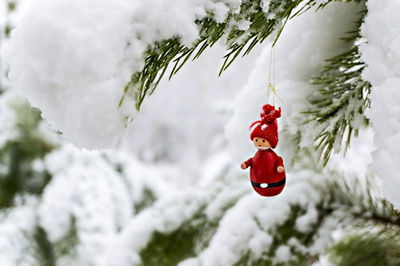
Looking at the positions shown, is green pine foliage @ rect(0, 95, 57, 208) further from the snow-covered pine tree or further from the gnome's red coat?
the gnome's red coat

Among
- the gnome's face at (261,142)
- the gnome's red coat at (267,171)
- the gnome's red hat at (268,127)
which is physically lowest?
the gnome's red coat at (267,171)

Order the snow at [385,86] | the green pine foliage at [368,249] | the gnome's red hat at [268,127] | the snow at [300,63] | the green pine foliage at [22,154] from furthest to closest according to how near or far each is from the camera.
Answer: the green pine foliage at [22,154], the green pine foliage at [368,249], the snow at [300,63], the gnome's red hat at [268,127], the snow at [385,86]

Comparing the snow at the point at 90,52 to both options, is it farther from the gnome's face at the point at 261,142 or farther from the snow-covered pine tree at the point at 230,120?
the gnome's face at the point at 261,142

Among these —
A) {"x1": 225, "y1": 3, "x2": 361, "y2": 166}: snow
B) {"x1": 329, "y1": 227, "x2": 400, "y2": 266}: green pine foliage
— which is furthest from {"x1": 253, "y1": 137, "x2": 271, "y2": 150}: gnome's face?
{"x1": 329, "y1": 227, "x2": 400, "y2": 266}: green pine foliage

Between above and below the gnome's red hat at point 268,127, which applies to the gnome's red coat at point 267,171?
below

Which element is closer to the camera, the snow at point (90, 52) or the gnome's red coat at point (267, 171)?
the snow at point (90, 52)

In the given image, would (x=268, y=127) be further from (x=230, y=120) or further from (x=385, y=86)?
(x=230, y=120)

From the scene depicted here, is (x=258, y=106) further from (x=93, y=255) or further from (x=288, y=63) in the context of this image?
(x=93, y=255)

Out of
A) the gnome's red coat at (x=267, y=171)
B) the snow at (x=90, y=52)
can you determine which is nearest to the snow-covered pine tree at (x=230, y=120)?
the snow at (x=90, y=52)

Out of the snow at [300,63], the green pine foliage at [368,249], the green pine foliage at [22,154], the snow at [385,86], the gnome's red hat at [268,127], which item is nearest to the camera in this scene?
the snow at [385,86]
